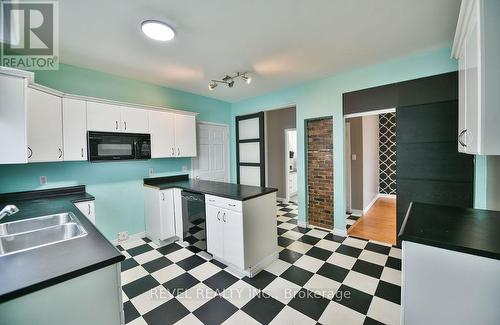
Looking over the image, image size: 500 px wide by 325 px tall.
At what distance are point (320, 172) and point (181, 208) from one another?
2.34 m

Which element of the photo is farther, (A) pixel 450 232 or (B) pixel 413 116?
(B) pixel 413 116

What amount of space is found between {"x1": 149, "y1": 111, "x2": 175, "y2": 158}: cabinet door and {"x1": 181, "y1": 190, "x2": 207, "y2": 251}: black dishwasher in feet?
2.71

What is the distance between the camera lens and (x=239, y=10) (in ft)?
5.39

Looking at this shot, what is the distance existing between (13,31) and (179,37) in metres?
1.48

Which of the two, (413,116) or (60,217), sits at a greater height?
(413,116)

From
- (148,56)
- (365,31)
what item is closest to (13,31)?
(148,56)

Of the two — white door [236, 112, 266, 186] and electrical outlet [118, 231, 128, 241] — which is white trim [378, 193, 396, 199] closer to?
white door [236, 112, 266, 186]

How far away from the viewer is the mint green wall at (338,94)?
2424mm

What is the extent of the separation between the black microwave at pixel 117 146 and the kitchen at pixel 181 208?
0.05ft

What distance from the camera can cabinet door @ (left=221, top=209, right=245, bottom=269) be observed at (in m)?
2.12

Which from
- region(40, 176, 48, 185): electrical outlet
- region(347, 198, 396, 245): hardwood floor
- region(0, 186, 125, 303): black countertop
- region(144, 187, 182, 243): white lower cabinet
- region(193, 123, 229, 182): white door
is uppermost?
region(193, 123, 229, 182): white door

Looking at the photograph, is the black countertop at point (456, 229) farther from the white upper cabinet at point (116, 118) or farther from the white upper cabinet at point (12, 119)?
the white upper cabinet at point (116, 118)

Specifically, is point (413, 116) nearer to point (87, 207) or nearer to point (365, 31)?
point (365, 31)

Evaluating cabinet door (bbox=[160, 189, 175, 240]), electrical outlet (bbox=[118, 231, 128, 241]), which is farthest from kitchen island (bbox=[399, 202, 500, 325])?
electrical outlet (bbox=[118, 231, 128, 241])
